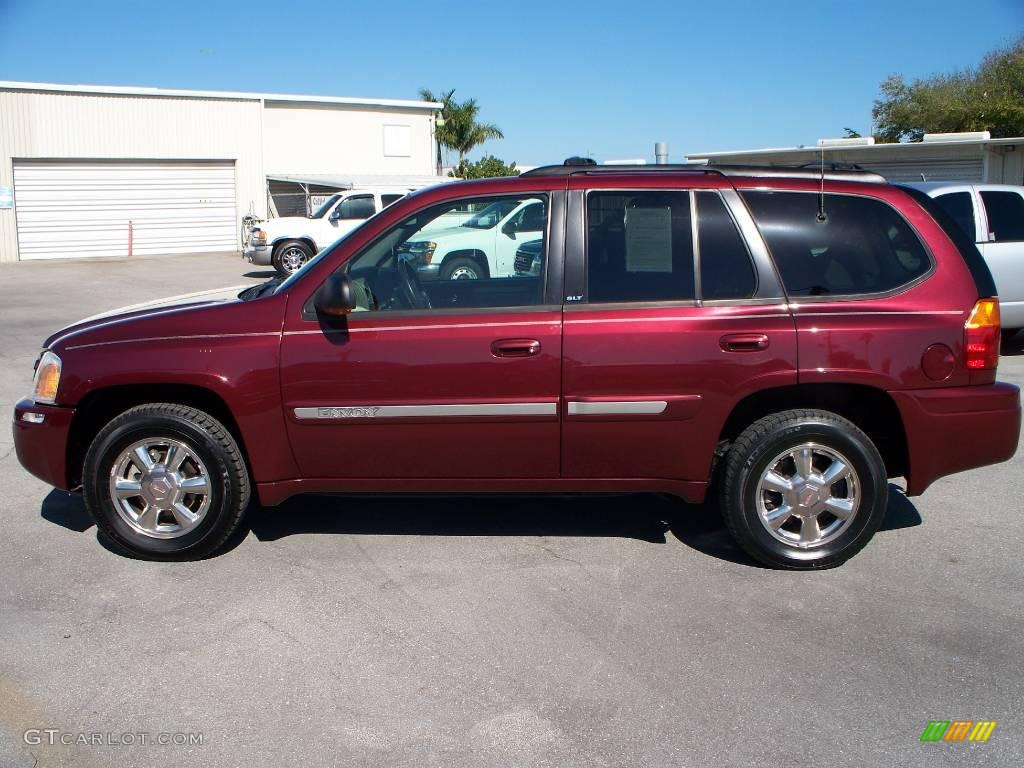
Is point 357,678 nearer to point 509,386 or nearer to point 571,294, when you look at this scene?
point 509,386

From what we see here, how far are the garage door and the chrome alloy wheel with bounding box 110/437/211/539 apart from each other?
81.5ft

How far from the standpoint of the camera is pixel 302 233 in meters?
20.6

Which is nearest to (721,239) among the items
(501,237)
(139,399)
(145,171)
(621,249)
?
(621,249)

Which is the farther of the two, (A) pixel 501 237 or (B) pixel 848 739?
(A) pixel 501 237

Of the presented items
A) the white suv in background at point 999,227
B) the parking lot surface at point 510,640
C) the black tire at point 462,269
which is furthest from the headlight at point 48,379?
the white suv in background at point 999,227

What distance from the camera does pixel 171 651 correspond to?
3.85 m

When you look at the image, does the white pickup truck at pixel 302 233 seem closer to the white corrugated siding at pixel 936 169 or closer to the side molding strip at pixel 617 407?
the white corrugated siding at pixel 936 169

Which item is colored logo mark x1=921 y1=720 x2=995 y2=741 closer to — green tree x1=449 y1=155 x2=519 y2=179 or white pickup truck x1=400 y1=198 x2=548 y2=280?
white pickup truck x1=400 y1=198 x2=548 y2=280

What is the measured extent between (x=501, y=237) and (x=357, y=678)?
243cm

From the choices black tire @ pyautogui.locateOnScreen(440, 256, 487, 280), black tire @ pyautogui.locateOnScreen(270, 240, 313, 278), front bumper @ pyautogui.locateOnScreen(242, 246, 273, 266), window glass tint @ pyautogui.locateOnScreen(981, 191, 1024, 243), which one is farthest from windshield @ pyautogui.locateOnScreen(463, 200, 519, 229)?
front bumper @ pyautogui.locateOnScreen(242, 246, 273, 266)

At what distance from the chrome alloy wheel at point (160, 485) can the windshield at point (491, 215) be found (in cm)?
178

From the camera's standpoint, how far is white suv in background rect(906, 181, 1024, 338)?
31.6 feet

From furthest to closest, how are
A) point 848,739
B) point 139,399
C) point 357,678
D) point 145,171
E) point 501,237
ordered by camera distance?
point 145,171
point 501,237
point 139,399
point 357,678
point 848,739

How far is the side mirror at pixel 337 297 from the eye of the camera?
432 cm
